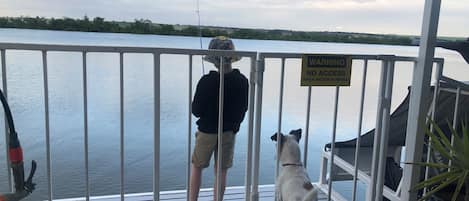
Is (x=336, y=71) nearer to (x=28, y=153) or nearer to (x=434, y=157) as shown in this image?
(x=434, y=157)

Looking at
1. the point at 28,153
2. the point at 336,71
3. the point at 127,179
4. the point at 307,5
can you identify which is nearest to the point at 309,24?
the point at 307,5

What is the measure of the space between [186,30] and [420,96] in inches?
60.6

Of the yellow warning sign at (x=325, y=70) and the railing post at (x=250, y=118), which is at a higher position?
the yellow warning sign at (x=325, y=70)

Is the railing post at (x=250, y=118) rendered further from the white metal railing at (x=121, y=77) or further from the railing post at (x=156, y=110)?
the railing post at (x=156, y=110)

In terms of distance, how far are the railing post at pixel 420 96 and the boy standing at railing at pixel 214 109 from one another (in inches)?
41.3

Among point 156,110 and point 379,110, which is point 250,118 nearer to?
point 156,110

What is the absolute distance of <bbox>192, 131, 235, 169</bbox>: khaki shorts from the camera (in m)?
2.58

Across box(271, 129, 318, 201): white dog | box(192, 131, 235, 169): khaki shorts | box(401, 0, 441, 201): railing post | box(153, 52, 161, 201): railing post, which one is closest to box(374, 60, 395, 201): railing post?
box(401, 0, 441, 201): railing post

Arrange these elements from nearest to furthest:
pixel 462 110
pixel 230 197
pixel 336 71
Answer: pixel 336 71 < pixel 462 110 < pixel 230 197

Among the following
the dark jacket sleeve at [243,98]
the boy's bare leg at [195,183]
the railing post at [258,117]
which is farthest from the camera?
the boy's bare leg at [195,183]

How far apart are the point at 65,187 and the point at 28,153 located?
57 centimetres

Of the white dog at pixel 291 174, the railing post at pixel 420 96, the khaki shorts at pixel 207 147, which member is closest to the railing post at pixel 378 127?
the railing post at pixel 420 96

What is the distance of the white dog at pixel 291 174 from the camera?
7.03 ft

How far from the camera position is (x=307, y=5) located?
3.49m
